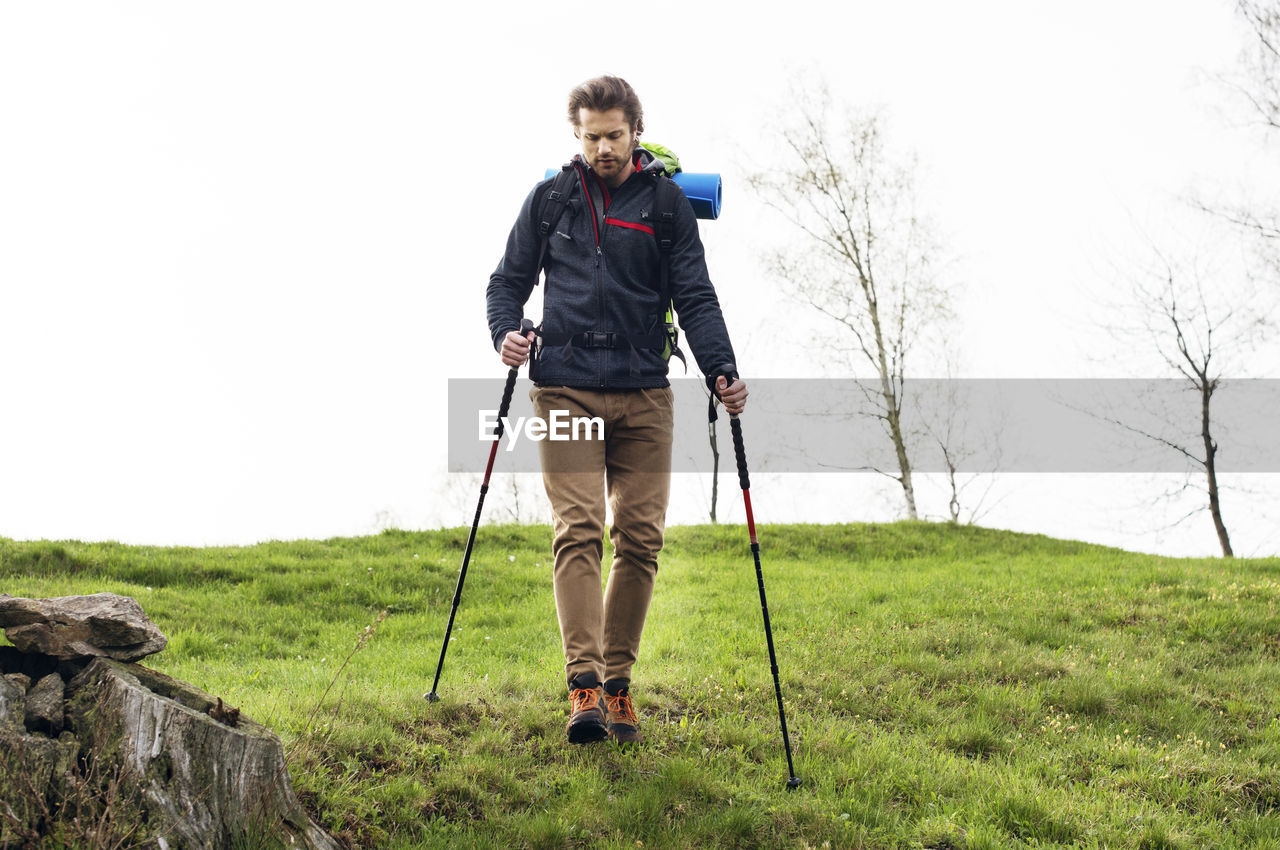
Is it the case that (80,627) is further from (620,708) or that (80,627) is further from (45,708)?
(620,708)

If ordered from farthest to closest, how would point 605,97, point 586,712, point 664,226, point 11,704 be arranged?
point 664,226 < point 605,97 < point 586,712 < point 11,704

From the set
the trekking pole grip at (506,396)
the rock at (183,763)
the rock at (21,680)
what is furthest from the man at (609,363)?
the rock at (21,680)

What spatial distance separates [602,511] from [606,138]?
2066 millimetres

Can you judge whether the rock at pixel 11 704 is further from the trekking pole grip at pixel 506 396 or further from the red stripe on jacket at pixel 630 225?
the red stripe on jacket at pixel 630 225

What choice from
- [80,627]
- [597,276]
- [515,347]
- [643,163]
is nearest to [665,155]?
[643,163]

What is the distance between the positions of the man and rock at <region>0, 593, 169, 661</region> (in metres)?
2.02

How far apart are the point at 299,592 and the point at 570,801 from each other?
743cm

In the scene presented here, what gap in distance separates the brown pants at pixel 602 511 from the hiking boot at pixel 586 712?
6cm

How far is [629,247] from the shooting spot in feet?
17.0

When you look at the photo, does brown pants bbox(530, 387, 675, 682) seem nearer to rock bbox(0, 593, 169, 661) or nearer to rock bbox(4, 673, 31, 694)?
rock bbox(0, 593, 169, 661)

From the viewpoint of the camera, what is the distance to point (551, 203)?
5230mm

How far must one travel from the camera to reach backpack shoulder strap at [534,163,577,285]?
5.22 metres

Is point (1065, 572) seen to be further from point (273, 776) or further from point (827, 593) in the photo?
point (273, 776)

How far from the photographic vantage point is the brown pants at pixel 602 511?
16.0 feet
